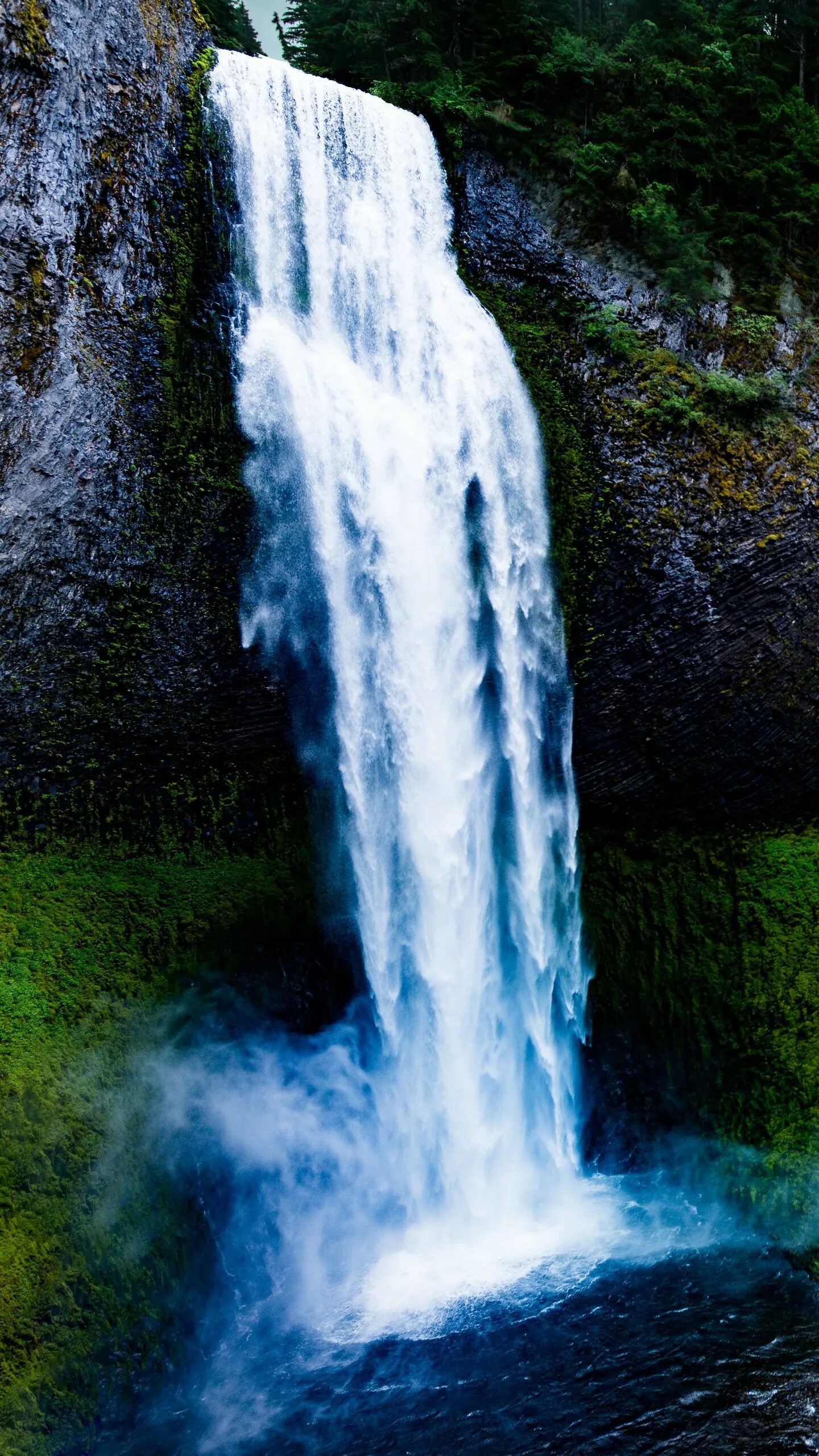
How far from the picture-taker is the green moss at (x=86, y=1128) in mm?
6492

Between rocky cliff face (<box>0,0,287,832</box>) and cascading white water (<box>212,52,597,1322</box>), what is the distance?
17.6 inches

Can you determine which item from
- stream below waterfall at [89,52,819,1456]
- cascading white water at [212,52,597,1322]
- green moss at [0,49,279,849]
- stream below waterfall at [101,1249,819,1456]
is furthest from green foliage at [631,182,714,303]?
stream below waterfall at [101,1249,819,1456]

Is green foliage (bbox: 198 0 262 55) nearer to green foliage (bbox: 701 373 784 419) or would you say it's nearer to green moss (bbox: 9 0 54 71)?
green moss (bbox: 9 0 54 71)

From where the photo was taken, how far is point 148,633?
8508 millimetres

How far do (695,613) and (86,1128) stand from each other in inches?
273

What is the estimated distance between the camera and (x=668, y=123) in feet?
33.7

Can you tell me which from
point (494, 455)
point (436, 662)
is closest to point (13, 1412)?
point (436, 662)

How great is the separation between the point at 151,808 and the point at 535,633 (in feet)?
13.0

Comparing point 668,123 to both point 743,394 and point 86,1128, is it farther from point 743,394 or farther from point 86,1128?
point 86,1128

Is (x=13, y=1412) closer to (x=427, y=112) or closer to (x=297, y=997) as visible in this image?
(x=297, y=997)

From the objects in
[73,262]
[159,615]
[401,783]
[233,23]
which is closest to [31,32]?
[73,262]

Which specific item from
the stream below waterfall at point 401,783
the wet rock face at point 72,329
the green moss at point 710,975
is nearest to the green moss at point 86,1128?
the stream below waterfall at point 401,783

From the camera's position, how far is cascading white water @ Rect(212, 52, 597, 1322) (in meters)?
8.72

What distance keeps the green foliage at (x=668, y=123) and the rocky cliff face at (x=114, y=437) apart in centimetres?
331
